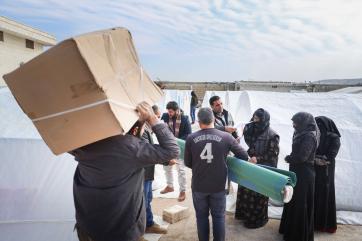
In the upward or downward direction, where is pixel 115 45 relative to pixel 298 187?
upward

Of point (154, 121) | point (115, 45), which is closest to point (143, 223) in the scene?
point (154, 121)

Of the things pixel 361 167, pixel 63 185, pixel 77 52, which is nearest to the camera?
pixel 77 52

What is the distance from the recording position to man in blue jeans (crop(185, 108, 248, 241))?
11.2 feet

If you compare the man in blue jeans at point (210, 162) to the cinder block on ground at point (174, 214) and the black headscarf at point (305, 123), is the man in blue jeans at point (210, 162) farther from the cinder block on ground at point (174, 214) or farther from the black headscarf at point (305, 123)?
the cinder block on ground at point (174, 214)

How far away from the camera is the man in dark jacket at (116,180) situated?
1.98 m

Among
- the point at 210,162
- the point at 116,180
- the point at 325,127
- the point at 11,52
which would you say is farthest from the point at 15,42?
the point at 116,180

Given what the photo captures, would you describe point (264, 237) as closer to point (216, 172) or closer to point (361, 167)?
point (216, 172)

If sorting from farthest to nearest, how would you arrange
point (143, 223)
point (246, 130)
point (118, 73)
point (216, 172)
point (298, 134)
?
point (246, 130)
point (298, 134)
point (216, 172)
point (143, 223)
point (118, 73)

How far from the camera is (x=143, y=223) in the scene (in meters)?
2.22

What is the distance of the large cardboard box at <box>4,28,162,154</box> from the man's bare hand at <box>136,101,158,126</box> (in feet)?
0.14

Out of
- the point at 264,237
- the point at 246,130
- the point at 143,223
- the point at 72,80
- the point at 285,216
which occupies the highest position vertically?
the point at 72,80

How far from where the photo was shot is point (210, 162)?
3.43 meters

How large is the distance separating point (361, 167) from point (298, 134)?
2.13 m

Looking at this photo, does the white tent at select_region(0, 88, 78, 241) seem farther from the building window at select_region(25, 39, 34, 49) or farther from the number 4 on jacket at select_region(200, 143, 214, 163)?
the building window at select_region(25, 39, 34, 49)
